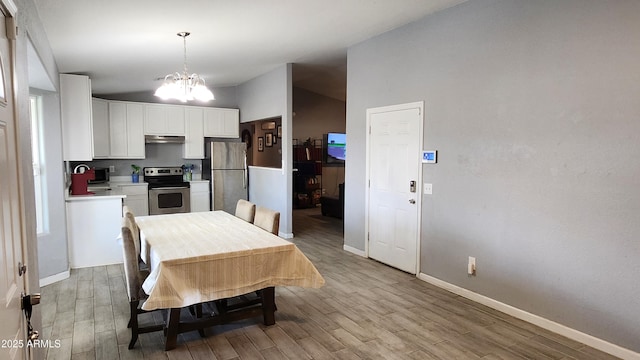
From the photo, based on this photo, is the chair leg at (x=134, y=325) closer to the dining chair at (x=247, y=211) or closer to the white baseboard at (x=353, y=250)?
the dining chair at (x=247, y=211)

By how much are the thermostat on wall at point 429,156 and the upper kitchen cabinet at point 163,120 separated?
493 cm

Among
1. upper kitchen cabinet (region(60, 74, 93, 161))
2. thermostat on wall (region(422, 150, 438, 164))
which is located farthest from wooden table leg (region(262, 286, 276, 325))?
upper kitchen cabinet (region(60, 74, 93, 161))

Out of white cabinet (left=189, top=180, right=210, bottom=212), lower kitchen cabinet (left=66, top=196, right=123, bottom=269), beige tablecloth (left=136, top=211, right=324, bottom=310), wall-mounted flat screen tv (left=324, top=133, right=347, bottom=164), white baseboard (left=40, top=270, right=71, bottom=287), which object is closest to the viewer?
beige tablecloth (left=136, top=211, right=324, bottom=310)

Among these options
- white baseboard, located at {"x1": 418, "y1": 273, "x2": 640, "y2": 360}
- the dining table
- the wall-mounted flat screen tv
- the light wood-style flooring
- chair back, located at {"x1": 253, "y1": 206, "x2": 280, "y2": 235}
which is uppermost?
the wall-mounted flat screen tv

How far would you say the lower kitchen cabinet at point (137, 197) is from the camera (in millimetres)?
6406

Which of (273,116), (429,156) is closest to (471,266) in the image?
(429,156)

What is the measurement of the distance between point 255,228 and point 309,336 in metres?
1.08

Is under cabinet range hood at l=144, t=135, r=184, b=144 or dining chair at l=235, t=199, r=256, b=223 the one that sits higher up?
under cabinet range hood at l=144, t=135, r=184, b=144

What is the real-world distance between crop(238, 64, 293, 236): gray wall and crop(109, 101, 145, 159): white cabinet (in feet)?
6.58

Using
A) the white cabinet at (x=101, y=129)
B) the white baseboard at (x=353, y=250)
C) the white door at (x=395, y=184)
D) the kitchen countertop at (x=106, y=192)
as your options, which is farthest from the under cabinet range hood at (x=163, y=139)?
the white door at (x=395, y=184)

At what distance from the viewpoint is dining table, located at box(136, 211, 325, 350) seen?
2.47m

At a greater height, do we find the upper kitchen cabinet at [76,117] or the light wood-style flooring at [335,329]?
the upper kitchen cabinet at [76,117]

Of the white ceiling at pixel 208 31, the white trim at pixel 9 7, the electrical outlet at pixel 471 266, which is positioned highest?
the white ceiling at pixel 208 31

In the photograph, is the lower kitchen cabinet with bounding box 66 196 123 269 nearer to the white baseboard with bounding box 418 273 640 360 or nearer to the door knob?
the door knob
